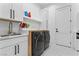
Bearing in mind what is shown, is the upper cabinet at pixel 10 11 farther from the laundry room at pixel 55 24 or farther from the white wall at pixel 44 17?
the white wall at pixel 44 17

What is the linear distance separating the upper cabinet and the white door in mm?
1868

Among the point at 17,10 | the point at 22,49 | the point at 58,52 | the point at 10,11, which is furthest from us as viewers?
the point at 58,52

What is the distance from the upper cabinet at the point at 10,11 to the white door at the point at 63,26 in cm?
187

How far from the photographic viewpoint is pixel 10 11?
110 inches

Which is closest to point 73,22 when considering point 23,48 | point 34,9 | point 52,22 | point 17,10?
point 52,22

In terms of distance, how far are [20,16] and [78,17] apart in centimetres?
240

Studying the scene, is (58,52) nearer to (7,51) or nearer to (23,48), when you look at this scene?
→ (23,48)

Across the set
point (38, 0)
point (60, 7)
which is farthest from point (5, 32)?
point (60, 7)

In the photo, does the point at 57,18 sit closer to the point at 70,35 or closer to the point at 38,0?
the point at 70,35

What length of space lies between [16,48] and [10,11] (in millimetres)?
1033

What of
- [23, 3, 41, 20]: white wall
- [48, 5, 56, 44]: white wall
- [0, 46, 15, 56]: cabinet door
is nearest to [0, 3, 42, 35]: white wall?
[23, 3, 41, 20]: white wall

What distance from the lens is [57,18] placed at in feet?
14.8

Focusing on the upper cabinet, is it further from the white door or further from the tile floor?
the white door

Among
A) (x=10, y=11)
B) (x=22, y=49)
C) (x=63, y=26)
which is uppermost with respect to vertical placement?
(x=10, y=11)
